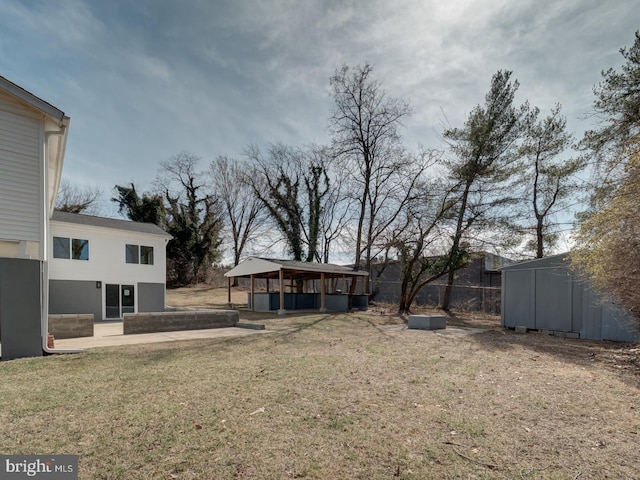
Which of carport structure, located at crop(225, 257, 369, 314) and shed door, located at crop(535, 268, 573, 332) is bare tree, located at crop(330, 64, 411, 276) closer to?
carport structure, located at crop(225, 257, 369, 314)

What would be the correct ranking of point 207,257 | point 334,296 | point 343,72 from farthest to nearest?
point 207,257, point 343,72, point 334,296

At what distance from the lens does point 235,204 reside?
1372 inches

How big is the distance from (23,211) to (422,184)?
1844cm

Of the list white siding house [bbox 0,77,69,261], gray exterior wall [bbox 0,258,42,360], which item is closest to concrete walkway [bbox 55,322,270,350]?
gray exterior wall [bbox 0,258,42,360]

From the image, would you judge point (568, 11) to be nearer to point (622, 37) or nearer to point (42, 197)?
point (622, 37)

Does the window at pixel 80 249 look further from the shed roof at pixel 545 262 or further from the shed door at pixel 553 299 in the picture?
the shed door at pixel 553 299

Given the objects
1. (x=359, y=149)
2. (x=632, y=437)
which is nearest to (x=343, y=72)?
(x=359, y=149)

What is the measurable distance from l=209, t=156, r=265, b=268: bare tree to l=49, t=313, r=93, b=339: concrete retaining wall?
2415 cm

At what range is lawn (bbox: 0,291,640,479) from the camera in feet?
9.10

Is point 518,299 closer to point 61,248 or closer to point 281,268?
point 281,268

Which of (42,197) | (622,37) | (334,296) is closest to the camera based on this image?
(42,197)

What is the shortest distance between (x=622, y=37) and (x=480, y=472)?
13.5m

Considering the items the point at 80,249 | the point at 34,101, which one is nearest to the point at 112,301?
the point at 80,249

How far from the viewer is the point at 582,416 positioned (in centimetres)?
391
